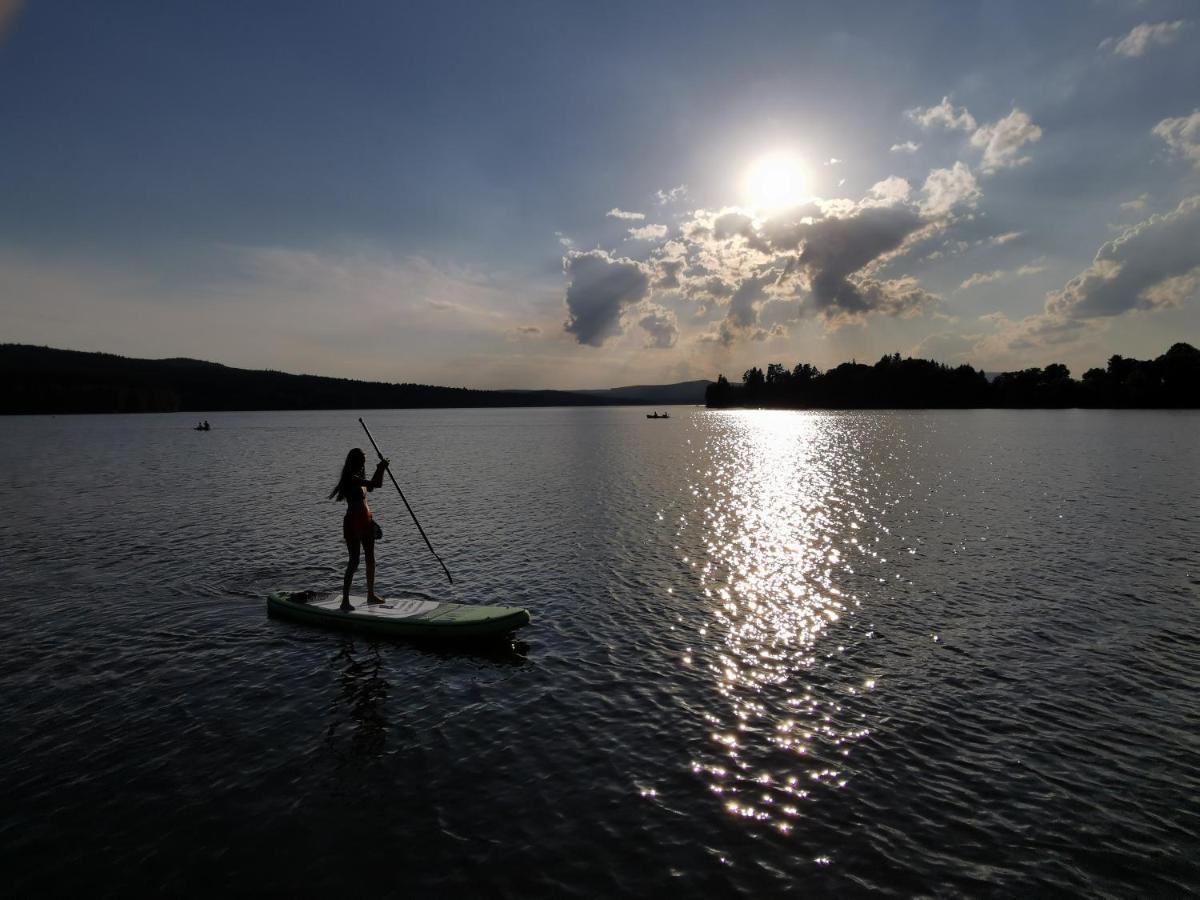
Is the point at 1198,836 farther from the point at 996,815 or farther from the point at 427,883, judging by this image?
the point at 427,883

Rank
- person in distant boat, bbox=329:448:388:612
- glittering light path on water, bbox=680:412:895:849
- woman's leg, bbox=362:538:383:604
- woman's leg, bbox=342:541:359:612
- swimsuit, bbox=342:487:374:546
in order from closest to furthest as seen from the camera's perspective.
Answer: glittering light path on water, bbox=680:412:895:849, person in distant boat, bbox=329:448:388:612, swimsuit, bbox=342:487:374:546, woman's leg, bbox=342:541:359:612, woman's leg, bbox=362:538:383:604

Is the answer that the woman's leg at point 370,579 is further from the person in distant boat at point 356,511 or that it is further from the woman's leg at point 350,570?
the woman's leg at point 350,570

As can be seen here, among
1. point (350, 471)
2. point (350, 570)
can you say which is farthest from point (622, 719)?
point (350, 570)

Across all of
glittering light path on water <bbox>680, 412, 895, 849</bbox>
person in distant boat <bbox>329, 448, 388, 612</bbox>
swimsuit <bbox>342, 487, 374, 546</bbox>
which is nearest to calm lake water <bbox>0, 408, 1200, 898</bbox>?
glittering light path on water <bbox>680, 412, 895, 849</bbox>

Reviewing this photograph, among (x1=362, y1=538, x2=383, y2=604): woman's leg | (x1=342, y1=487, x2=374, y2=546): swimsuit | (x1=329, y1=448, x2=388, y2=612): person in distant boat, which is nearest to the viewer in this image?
(x1=329, y1=448, x2=388, y2=612): person in distant boat

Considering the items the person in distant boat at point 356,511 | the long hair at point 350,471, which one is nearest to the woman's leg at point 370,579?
the person in distant boat at point 356,511

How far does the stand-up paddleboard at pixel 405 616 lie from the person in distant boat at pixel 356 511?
52cm

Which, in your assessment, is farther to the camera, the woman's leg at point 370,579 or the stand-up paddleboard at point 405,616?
the woman's leg at point 370,579

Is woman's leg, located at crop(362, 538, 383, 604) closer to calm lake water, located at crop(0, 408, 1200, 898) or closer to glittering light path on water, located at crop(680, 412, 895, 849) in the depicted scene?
calm lake water, located at crop(0, 408, 1200, 898)

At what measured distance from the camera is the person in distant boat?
17.8 m

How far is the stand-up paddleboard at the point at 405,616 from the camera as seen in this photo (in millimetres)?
17625

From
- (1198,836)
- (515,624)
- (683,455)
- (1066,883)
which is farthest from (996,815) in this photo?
(683,455)

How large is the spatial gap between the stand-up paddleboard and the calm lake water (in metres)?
0.51

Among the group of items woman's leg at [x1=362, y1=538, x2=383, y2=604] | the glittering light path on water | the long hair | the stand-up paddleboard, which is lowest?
the glittering light path on water
